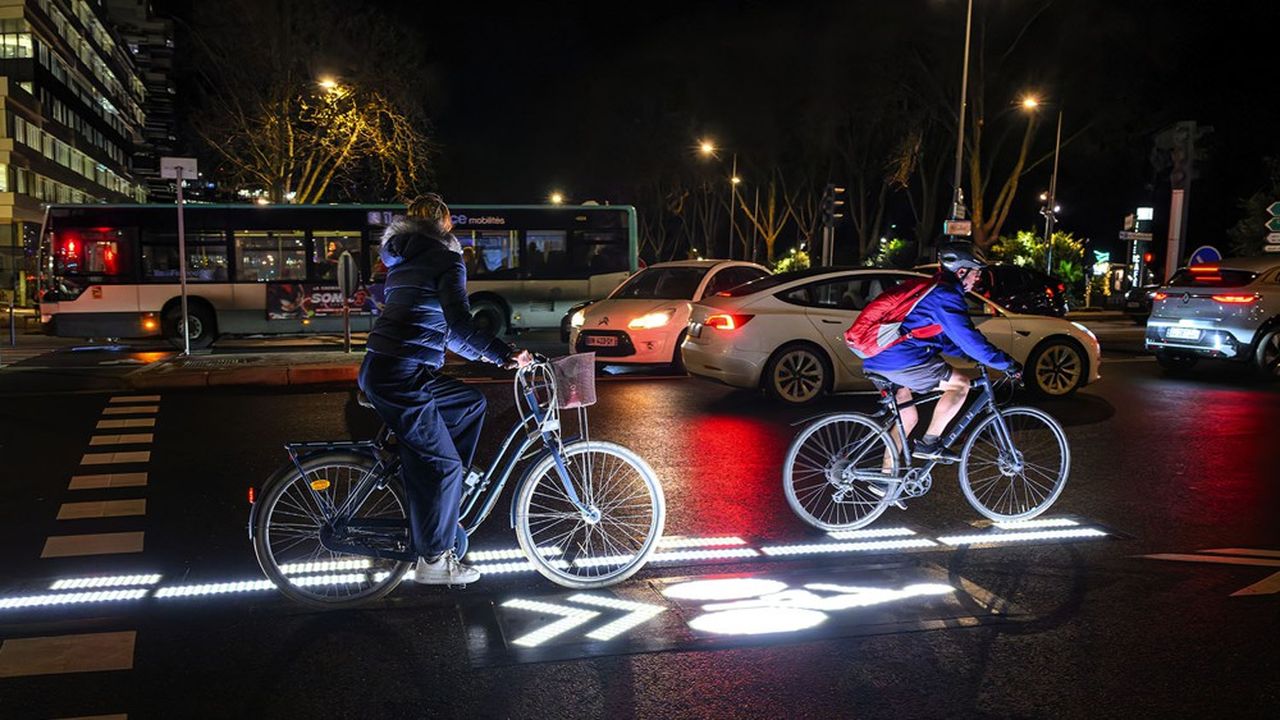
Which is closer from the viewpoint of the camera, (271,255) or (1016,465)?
(1016,465)

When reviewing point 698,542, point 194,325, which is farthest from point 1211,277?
point 194,325

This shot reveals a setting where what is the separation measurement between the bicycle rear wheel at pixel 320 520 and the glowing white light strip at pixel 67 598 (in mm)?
744

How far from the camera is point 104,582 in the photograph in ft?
17.2

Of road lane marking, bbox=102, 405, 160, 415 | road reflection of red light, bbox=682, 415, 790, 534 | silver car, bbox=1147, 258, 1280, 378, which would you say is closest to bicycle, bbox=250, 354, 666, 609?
road reflection of red light, bbox=682, 415, 790, 534

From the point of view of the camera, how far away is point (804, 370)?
438 inches

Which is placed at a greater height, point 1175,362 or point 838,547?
point 1175,362

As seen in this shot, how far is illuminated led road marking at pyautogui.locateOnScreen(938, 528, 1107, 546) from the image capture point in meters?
6.10

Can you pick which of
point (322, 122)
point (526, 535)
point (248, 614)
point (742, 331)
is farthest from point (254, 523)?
point (322, 122)

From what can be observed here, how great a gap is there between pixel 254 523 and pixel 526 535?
1287 mm

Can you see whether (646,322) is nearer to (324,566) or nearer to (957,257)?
(957,257)

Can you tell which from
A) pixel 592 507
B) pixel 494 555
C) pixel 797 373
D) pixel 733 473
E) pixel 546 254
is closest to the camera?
pixel 592 507

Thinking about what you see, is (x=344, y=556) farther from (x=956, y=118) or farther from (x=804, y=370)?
(x=956, y=118)

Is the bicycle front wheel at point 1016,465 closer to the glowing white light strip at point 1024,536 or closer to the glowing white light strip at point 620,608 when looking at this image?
the glowing white light strip at point 1024,536

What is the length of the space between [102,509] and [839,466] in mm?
4852
